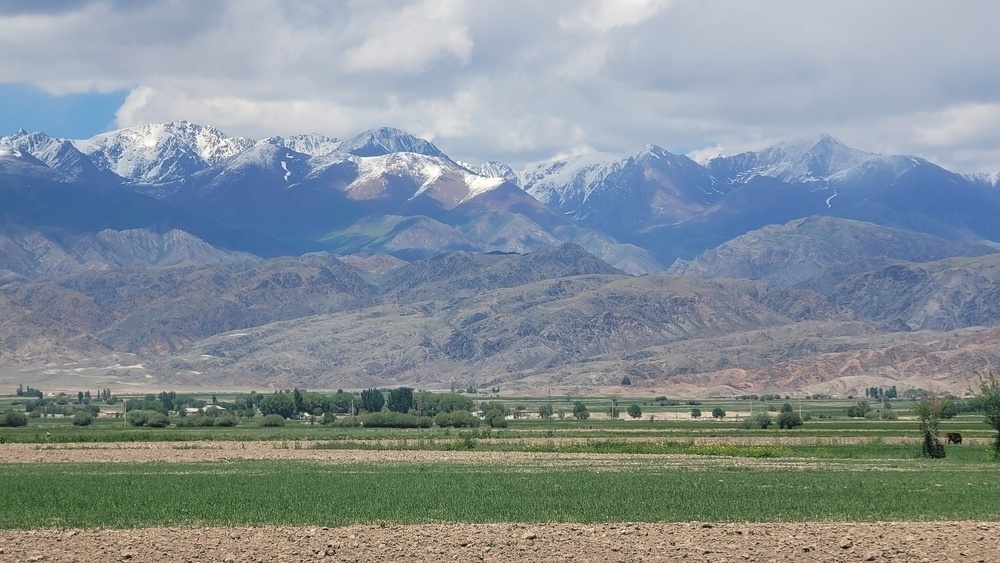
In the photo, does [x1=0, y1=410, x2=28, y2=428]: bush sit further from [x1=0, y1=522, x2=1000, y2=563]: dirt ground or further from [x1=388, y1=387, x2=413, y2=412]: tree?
[x1=0, y1=522, x2=1000, y2=563]: dirt ground

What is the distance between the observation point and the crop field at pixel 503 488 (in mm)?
39250

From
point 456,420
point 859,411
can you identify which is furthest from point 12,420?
point 859,411

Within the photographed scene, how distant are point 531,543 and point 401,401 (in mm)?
128211

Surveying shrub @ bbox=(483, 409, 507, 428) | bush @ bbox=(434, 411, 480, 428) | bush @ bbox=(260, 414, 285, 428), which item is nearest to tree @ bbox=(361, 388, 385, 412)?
bush @ bbox=(434, 411, 480, 428)

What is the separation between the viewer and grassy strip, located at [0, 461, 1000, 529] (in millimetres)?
42031

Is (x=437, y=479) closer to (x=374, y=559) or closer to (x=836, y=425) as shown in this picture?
(x=374, y=559)

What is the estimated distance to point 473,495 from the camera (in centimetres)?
4922

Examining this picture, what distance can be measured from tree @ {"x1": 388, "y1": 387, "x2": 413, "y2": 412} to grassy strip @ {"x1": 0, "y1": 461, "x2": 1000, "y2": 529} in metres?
97.6

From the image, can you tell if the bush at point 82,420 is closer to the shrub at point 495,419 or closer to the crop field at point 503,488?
the crop field at point 503,488

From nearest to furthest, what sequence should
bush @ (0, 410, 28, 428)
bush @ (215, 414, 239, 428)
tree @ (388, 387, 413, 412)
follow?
1. bush @ (0, 410, 28, 428)
2. bush @ (215, 414, 239, 428)
3. tree @ (388, 387, 413, 412)

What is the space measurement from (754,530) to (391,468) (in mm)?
29922

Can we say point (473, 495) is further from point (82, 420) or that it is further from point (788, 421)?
point (82, 420)

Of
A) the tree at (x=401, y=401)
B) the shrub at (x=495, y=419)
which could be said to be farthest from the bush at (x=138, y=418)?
the tree at (x=401, y=401)

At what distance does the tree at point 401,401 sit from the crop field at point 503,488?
215 ft
